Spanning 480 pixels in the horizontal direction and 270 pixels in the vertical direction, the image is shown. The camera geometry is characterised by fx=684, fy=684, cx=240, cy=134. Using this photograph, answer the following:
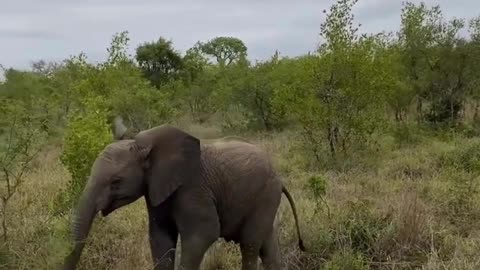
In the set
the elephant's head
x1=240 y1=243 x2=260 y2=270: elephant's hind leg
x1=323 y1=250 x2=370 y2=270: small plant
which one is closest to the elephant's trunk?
A: the elephant's head

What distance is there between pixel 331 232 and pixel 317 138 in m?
6.98

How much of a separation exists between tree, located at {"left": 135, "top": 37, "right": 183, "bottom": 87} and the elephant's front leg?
2468 centimetres

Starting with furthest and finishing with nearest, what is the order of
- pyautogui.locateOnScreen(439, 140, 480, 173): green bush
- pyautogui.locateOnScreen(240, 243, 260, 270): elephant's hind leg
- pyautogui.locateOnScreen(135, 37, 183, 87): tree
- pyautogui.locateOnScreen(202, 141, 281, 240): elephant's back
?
pyautogui.locateOnScreen(135, 37, 183, 87): tree → pyautogui.locateOnScreen(439, 140, 480, 173): green bush → pyautogui.locateOnScreen(240, 243, 260, 270): elephant's hind leg → pyautogui.locateOnScreen(202, 141, 281, 240): elephant's back

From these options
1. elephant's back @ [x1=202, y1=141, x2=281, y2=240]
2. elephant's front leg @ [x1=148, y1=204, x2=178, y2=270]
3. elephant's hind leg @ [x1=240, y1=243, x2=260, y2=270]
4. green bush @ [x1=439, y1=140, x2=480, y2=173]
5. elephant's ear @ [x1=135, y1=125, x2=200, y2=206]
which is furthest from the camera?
green bush @ [x1=439, y1=140, x2=480, y2=173]

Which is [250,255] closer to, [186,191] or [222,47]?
[186,191]

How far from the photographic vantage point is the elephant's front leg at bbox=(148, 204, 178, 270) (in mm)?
5684

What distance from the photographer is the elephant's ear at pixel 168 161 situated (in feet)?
18.0

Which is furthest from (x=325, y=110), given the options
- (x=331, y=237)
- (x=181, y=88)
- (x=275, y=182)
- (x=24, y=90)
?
(x=181, y=88)

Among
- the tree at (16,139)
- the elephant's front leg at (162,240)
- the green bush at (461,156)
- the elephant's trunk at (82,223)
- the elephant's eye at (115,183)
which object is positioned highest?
the tree at (16,139)

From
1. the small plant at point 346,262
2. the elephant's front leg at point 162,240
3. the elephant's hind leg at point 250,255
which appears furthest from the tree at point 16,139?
the small plant at point 346,262

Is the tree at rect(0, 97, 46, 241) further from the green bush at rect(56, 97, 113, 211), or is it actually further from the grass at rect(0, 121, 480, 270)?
the green bush at rect(56, 97, 113, 211)

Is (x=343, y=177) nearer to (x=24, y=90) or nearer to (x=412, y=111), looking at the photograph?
(x=412, y=111)

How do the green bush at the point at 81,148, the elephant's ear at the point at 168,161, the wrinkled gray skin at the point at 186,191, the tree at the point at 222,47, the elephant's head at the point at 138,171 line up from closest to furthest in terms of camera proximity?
the elephant's head at the point at 138,171
the wrinkled gray skin at the point at 186,191
the elephant's ear at the point at 168,161
the green bush at the point at 81,148
the tree at the point at 222,47

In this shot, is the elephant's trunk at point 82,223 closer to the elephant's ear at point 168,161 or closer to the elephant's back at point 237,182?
the elephant's ear at point 168,161
